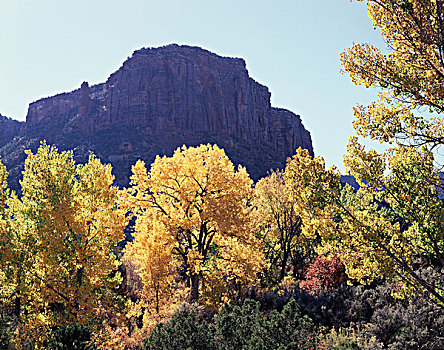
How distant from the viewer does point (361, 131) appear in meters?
7.73

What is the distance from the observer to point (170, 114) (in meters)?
136

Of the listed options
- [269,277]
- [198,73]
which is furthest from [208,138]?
[269,277]

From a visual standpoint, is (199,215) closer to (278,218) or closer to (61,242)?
(61,242)

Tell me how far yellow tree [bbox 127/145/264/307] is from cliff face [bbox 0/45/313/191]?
71.7 m

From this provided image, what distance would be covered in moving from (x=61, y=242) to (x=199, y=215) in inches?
241

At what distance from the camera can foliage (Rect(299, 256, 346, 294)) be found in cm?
1629

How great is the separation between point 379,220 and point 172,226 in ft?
30.9

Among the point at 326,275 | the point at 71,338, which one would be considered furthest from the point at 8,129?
the point at 71,338

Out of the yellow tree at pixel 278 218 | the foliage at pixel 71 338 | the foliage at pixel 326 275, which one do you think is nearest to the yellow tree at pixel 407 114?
the foliage at pixel 71 338

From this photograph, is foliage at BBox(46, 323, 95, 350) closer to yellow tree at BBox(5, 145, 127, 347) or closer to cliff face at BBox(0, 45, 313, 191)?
yellow tree at BBox(5, 145, 127, 347)

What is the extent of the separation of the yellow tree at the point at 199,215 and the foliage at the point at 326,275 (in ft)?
10.4

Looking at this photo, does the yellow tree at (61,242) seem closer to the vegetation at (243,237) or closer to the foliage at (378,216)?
→ the vegetation at (243,237)

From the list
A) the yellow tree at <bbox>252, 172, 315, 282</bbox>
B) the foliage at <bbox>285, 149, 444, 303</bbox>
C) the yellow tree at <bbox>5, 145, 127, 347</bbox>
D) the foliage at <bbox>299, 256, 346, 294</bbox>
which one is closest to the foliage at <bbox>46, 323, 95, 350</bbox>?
the yellow tree at <bbox>5, 145, 127, 347</bbox>

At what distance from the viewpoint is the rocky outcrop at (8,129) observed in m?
126
